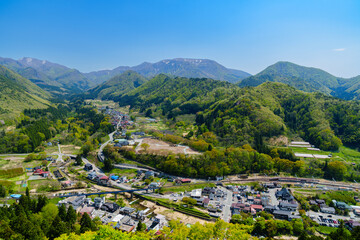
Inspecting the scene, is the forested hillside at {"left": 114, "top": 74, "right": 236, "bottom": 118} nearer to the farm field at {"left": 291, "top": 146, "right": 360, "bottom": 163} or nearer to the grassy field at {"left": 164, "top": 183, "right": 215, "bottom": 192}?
the farm field at {"left": 291, "top": 146, "right": 360, "bottom": 163}

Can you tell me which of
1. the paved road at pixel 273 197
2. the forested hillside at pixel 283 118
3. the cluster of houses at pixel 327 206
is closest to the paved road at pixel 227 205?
the paved road at pixel 273 197

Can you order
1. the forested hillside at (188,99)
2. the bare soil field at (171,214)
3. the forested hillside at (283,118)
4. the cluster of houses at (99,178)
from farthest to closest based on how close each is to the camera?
the forested hillside at (188,99) < the forested hillside at (283,118) < the cluster of houses at (99,178) < the bare soil field at (171,214)

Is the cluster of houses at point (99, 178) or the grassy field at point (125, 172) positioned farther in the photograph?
the grassy field at point (125, 172)

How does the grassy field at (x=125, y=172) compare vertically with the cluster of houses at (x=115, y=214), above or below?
above

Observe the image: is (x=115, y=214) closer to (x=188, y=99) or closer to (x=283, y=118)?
(x=283, y=118)

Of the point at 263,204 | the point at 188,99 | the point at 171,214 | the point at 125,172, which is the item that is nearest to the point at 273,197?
the point at 263,204

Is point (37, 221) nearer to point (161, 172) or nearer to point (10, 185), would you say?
point (10, 185)

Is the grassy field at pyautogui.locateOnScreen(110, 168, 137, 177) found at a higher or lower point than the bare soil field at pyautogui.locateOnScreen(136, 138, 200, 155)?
lower

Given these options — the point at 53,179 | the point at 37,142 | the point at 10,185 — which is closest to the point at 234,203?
the point at 53,179

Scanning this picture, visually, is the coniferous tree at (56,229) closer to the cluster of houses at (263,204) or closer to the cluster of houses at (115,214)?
the cluster of houses at (115,214)

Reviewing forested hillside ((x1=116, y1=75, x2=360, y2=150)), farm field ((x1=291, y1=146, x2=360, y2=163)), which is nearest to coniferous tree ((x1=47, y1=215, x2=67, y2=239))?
forested hillside ((x1=116, y1=75, x2=360, y2=150))

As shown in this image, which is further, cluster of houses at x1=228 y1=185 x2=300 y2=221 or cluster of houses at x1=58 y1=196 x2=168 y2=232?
cluster of houses at x1=228 y1=185 x2=300 y2=221
